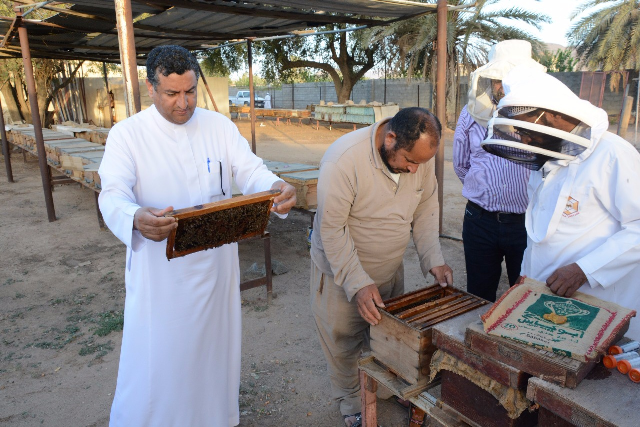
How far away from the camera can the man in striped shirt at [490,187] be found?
11.6 feet

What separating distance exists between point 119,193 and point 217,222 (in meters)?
0.53

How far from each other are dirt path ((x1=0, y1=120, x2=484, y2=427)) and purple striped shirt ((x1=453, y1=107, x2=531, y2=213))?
1771 mm

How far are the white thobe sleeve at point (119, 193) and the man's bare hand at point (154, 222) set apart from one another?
95 mm

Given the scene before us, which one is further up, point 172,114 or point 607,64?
point 607,64

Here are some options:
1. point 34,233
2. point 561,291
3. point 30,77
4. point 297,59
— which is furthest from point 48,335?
point 297,59

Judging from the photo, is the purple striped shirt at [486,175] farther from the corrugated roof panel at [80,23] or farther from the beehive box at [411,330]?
the corrugated roof panel at [80,23]

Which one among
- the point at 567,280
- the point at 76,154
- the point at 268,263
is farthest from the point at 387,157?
the point at 76,154

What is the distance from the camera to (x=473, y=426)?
2.10 meters

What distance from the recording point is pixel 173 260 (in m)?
2.78

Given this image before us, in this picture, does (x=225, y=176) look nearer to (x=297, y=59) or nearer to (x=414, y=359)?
(x=414, y=359)

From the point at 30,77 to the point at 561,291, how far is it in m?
9.62

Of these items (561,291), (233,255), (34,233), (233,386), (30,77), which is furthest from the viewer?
(30,77)

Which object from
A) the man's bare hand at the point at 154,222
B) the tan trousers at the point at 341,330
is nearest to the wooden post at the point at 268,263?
the tan trousers at the point at 341,330

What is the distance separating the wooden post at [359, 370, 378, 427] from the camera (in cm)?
277
